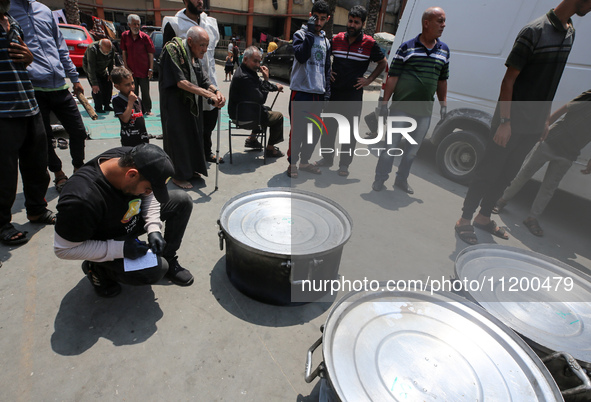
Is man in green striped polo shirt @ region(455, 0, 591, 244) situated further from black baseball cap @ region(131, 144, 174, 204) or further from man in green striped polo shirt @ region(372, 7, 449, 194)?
black baseball cap @ region(131, 144, 174, 204)

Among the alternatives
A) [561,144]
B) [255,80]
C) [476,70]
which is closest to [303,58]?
[255,80]

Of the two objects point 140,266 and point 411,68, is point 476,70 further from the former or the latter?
point 140,266

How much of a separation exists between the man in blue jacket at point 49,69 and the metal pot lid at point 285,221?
2.12 metres

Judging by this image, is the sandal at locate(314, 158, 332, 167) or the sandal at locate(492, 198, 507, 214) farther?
the sandal at locate(314, 158, 332, 167)

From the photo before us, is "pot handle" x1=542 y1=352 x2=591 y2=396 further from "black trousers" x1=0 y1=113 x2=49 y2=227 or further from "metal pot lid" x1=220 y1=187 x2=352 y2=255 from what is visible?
"black trousers" x1=0 y1=113 x2=49 y2=227

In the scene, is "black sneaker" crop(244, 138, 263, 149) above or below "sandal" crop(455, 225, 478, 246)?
above

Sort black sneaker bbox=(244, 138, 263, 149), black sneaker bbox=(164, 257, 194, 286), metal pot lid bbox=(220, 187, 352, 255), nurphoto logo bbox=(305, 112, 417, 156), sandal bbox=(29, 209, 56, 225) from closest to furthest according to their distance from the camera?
metal pot lid bbox=(220, 187, 352, 255)
black sneaker bbox=(164, 257, 194, 286)
sandal bbox=(29, 209, 56, 225)
nurphoto logo bbox=(305, 112, 417, 156)
black sneaker bbox=(244, 138, 263, 149)

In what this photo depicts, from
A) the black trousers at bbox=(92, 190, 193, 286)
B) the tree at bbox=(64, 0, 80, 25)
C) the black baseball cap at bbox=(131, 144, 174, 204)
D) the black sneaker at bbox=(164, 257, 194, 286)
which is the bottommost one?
the black sneaker at bbox=(164, 257, 194, 286)

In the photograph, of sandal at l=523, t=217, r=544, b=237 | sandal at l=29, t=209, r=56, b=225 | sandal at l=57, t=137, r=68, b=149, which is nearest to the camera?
sandal at l=29, t=209, r=56, b=225

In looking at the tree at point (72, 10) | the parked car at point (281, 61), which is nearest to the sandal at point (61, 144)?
the parked car at point (281, 61)

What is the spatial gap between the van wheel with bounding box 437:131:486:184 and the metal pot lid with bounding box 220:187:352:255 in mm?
2767

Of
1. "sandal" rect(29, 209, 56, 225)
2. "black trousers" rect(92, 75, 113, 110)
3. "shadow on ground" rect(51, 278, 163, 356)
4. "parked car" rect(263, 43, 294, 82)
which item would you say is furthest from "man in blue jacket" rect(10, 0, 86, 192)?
"parked car" rect(263, 43, 294, 82)

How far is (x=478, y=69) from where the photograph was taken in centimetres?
419

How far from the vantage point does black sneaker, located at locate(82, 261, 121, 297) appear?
2.13m
